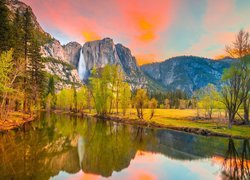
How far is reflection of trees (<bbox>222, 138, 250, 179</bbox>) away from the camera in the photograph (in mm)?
19337

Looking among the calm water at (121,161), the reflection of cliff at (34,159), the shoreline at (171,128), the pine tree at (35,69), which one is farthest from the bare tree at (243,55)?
the pine tree at (35,69)

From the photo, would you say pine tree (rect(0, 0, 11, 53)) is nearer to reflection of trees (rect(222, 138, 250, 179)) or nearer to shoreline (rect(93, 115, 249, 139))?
shoreline (rect(93, 115, 249, 139))

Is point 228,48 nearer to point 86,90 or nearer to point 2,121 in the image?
point 2,121

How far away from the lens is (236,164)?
2280cm

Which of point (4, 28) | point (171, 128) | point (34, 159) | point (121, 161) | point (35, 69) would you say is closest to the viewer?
point (34, 159)

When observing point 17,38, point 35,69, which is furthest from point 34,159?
point 35,69

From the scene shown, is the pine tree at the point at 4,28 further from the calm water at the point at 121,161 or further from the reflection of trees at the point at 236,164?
the reflection of trees at the point at 236,164

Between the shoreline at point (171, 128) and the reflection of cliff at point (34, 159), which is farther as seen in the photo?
the shoreline at point (171, 128)

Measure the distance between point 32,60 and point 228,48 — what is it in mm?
49435

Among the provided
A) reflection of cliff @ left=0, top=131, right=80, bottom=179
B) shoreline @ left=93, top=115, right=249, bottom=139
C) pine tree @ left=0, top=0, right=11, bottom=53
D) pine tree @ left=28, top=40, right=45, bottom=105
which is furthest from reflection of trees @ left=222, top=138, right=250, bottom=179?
pine tree @ left=28, top=40, right=45, bottom=105

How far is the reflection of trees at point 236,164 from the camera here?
63.4 ft

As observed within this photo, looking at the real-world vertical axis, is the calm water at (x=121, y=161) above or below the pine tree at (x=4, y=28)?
below

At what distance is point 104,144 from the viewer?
3228cm

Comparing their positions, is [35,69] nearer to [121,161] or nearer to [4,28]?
[4,28]
